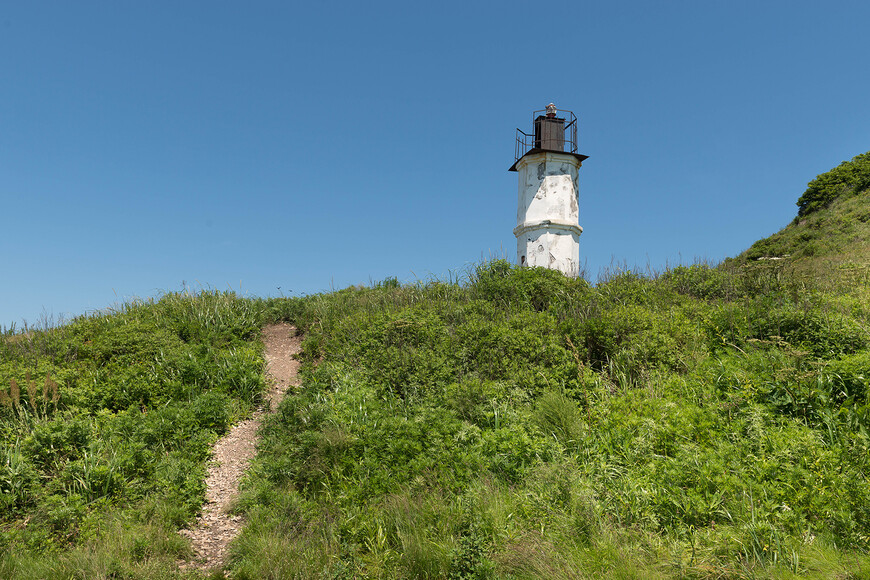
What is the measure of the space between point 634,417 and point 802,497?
1956 mm

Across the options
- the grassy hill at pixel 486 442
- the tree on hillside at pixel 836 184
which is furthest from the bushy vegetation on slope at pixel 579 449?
the tree on hillside at pixel 836 184

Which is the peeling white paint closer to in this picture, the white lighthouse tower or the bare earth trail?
the white lighthouse tower

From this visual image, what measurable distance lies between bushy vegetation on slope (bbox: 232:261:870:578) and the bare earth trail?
0.41 metres

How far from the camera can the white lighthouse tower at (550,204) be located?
60.8 feet

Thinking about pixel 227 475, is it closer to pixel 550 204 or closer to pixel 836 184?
pixel 550 204

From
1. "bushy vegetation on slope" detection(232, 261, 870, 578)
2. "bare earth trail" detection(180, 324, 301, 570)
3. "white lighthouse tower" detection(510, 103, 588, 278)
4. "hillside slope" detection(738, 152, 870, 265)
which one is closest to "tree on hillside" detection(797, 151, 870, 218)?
"hillside slope" detection(738, 152, 870, 265)

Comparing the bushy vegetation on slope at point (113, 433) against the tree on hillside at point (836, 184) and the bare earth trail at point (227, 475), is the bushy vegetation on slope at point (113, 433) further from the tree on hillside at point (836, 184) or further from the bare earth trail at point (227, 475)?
the tree on hillside at point (836, 184)

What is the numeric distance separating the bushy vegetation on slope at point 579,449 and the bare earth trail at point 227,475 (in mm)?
406

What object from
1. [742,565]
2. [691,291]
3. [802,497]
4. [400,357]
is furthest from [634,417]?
[691,291]

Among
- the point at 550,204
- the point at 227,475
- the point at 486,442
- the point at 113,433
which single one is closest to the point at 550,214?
the point at 550,204

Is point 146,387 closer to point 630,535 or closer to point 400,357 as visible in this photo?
point 400,357

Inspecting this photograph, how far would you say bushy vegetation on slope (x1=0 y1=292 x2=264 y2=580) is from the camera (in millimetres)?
5332

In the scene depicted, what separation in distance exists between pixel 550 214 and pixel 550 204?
16.2 inches

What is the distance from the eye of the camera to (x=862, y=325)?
795 centimetres
